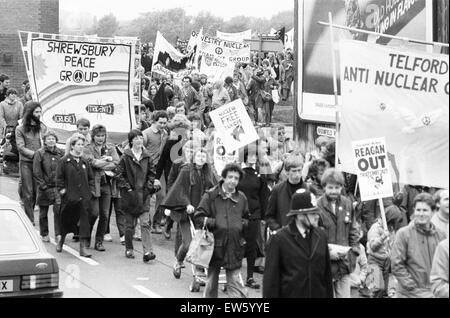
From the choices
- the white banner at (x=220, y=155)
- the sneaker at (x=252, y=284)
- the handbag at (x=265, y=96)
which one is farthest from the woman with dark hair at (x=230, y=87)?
the sneaker at (x=252, y=284)

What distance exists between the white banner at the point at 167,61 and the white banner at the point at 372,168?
16.4 metres

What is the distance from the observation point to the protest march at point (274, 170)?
29.0 feet

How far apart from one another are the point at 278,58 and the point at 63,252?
23.5 meters

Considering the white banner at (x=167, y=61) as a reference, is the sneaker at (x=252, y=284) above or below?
below

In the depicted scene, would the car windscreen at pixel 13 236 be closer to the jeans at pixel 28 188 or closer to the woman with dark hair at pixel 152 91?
the jeans at pixel 28 188

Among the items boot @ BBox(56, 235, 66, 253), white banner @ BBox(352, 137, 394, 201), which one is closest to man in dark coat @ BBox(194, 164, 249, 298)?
white banner @ BBox(352, 137, 394, 201)

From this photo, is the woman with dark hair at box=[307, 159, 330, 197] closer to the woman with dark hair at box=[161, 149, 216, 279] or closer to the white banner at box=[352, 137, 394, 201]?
the white banner at box=[352, 137, 394, 201]

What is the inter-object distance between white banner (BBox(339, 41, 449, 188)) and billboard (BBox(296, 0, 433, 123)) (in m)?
4.00

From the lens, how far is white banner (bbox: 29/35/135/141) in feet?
52.8

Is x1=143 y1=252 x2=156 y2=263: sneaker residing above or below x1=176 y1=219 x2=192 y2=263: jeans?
below

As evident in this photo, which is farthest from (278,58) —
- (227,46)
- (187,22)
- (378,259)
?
(187,22)

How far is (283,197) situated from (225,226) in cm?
69

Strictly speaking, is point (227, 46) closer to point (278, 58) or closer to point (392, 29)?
point (278, 58)

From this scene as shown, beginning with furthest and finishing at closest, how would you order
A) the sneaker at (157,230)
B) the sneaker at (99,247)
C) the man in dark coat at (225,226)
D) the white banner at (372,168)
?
the sneaker at (157,230) < the sneaker at (99,247) < the man in dark coat at (225,226) < the white banner at (372,168)
